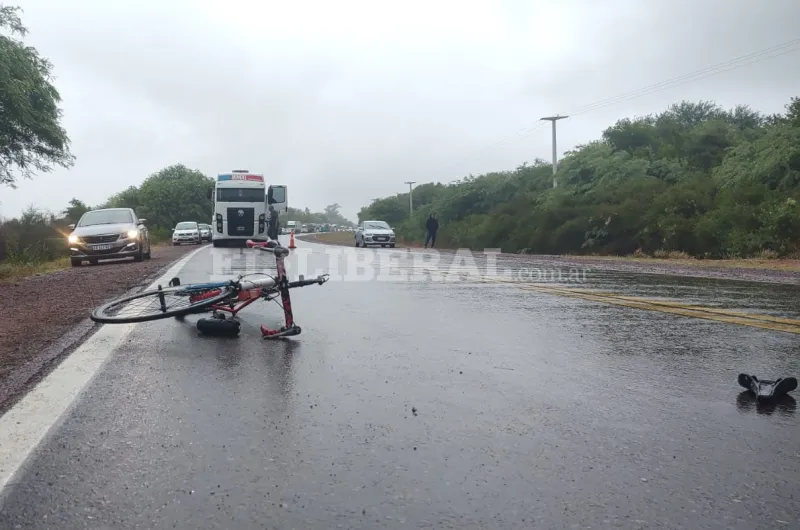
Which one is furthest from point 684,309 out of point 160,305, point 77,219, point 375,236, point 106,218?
point 77,219

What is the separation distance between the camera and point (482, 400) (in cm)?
464

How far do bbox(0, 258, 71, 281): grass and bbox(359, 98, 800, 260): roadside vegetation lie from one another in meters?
20.1

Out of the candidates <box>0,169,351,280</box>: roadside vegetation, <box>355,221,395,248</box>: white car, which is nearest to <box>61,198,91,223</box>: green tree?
<box>0,169,351,280</box>: roadside vegetation

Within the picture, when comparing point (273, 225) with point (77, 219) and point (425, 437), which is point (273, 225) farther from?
point (425, 437)

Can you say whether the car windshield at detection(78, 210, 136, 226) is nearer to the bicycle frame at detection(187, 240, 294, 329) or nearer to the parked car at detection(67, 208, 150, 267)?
the parked car at detection(67, 208, 150, 267)

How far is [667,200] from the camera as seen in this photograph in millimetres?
27953

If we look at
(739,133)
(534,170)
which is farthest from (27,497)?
(534,170)

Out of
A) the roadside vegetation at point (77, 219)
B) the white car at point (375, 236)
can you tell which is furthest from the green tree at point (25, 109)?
the white car at point (375, 236)

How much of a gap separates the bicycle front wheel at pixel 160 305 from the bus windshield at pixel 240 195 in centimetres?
2866

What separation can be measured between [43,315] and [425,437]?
678 cm

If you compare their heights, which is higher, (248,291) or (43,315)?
(248,291)

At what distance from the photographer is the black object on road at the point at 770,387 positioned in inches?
182

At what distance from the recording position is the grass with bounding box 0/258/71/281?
54.0ft

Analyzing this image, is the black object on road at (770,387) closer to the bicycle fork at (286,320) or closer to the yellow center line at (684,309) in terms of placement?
the yellow center line at (684,309)
